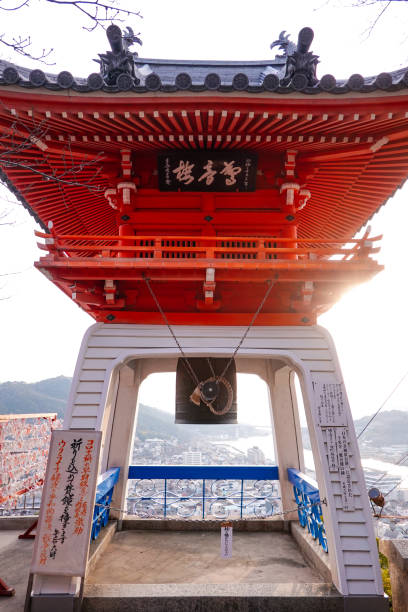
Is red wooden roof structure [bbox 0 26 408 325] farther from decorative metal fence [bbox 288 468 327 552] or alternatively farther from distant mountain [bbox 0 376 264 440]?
distant mountain [bbox 0 376 264 440]

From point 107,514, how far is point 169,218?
6.76 meters

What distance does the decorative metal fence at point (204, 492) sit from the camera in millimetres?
9156

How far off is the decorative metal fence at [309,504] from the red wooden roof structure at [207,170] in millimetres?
3458

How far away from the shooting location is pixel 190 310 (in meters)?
6.92

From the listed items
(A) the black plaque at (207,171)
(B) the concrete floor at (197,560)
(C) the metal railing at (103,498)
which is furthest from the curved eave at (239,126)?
(B) the concrete floor at (197,560)

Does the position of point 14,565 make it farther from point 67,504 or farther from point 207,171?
point 207,171

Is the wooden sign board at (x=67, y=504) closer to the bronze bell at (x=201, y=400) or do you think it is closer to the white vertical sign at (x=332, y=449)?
the bronze bell at (x=201, y=400)

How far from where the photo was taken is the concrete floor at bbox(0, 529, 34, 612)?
5516 millimetres

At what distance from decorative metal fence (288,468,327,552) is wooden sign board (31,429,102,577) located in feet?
11.3

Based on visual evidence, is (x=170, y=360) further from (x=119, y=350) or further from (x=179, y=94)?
(x=179, y=94)

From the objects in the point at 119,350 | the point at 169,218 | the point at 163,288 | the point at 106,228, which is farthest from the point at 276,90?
the point at 106,228

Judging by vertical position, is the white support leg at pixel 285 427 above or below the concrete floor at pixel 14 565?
above

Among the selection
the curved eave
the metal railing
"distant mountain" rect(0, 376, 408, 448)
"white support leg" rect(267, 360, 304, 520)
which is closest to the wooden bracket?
the metal railing

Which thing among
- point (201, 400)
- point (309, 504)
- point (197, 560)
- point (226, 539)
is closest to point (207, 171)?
point (201, 400)
